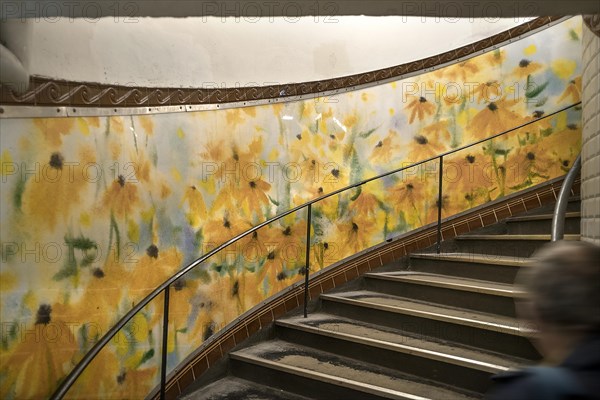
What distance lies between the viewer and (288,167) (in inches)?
173

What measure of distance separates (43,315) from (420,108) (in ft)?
11.0

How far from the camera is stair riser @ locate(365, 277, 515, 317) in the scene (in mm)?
3552

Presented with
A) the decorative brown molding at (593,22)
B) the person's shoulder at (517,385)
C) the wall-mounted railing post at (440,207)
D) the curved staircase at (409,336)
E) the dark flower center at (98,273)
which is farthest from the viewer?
the wall-mounted railing post at (440,207)

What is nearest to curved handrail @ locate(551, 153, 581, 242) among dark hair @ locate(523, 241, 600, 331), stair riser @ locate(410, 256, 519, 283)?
stair riser @ locate(410, 256, 519, 283)

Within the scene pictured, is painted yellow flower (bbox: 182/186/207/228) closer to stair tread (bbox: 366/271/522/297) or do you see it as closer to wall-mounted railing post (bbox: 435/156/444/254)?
stair tread (bbox: 366/271/522/297)

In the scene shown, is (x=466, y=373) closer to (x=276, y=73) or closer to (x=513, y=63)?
(x=276, y=73)

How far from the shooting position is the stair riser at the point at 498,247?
414cm

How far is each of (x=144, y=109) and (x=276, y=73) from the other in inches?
47.0

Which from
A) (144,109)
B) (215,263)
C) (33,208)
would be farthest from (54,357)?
(144,109)

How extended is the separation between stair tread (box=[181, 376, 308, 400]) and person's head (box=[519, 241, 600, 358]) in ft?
8.58

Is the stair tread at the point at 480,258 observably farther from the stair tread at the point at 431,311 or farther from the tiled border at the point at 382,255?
the stair tread at the point at 431,311

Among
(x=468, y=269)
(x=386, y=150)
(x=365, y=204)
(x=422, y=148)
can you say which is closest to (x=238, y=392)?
(x=468, y=269)

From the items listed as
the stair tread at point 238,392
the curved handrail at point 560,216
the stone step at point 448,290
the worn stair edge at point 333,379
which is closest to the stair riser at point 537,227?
the stone step at point 448,290

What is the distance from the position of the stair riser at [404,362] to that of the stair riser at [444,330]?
0.99 ft
